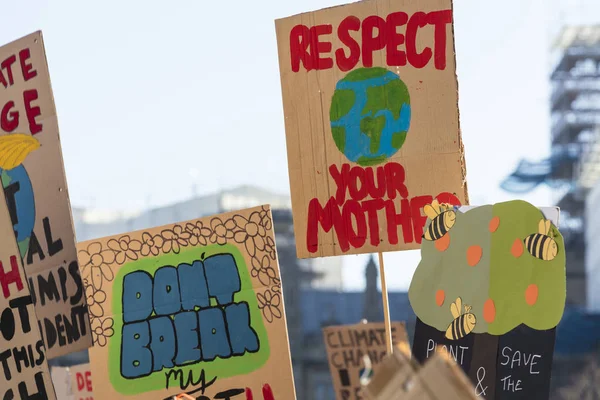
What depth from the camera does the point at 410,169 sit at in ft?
15.3

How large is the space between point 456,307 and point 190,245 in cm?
135

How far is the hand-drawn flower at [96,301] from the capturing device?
4957 millimetres

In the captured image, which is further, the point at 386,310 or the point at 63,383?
the point at 63,383

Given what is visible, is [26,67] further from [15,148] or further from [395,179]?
[395,179]

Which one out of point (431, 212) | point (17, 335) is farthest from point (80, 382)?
point (17, 335)

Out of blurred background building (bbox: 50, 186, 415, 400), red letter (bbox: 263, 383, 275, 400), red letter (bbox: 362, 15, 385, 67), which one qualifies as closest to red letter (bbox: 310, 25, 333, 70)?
red letter (bbox: 362, 15, 385, 67)

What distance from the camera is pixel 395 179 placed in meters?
4.68

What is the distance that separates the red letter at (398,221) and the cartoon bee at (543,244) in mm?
945

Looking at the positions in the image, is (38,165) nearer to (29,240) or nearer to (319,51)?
(29,240)

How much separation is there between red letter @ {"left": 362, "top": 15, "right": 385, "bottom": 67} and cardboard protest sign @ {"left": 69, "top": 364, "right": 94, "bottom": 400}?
12.6ft

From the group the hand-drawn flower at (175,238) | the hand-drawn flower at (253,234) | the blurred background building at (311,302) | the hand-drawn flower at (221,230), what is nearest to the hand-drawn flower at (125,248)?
the hand-drawn flower at (175,238)

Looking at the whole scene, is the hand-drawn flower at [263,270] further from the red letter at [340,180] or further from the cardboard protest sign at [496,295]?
the cardboard protest sign at [496,295]

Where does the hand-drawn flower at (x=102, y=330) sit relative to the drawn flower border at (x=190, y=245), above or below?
below

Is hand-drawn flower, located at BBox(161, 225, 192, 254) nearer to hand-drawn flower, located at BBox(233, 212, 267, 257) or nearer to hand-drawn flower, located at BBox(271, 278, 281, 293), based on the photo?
hand-drawn flower, located at BBox(233, 212, 267, 257)
